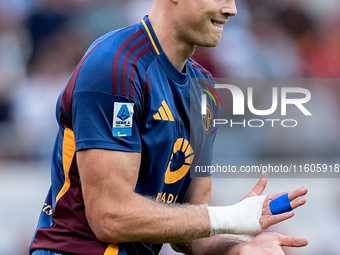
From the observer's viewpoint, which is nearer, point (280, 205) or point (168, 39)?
point (280, 205)

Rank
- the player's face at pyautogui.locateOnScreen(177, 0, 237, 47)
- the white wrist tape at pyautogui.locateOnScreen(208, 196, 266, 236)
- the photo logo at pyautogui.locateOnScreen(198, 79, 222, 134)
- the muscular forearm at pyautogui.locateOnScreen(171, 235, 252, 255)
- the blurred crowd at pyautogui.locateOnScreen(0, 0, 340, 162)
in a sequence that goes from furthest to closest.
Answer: the blurred crowd at pyautogui.locateOnScreen(0, 0, 340, 162) < the photo logo at pyautogui.locateOnScreen(198, 79, 222, 134) < the muscular forearm at pyautogui.locateOnScreen(171, 235, 252, 255) < the player's face at pyautogui.locateOnScreen(177, 0, 237, 47) < the white wrist tape at pyautogui.locateOnScreen(208, 196, 266, 236)

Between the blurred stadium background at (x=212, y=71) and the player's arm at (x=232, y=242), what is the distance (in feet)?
5.76

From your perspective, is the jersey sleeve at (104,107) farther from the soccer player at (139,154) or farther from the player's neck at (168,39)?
the player's neck at (168,39)

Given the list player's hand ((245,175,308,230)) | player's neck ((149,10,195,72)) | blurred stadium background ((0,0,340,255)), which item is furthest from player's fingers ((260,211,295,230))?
blurred stadium background ((0,0,340,255))

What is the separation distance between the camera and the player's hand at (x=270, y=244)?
2.20 metres

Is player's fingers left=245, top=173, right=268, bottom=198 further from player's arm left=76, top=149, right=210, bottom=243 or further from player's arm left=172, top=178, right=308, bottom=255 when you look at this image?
player's arm left=76, top=149, right=210, bottom=243

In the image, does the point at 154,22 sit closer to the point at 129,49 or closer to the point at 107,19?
the point at 129,49

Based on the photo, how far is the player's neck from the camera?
240 centimetres

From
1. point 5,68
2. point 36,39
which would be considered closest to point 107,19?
point 36,39

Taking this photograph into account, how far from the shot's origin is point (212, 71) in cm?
494

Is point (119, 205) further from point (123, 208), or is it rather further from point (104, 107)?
point (104, 107)

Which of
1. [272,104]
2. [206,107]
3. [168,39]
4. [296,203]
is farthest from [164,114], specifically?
[272,104]

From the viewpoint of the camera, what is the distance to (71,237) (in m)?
2.24

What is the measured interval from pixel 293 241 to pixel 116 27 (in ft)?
10.4
